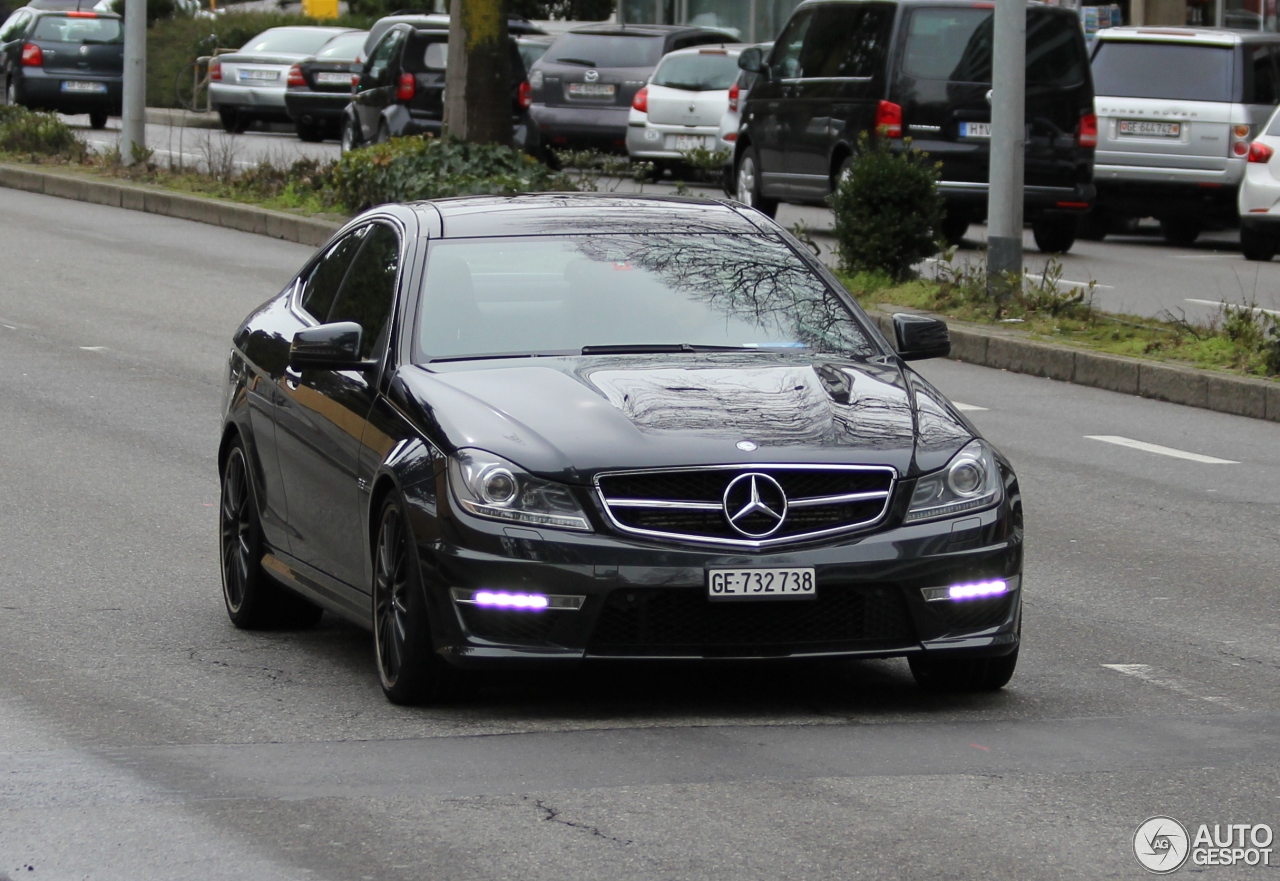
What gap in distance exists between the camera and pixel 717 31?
33969 mm

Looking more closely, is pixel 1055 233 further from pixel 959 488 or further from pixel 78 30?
pixel 78 30

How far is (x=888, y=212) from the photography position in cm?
1811

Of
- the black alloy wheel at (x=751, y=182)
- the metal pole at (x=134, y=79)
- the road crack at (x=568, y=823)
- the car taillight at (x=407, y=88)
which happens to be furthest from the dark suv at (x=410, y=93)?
the road crack at (x=568, y=823)

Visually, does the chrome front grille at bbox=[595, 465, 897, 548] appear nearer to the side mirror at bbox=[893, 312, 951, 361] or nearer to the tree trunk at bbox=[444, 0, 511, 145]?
the side mirror at bbox=[893, 312, 951, 361]

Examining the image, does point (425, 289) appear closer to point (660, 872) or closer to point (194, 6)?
point (660, 872)

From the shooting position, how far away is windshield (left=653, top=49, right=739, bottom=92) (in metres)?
30.7

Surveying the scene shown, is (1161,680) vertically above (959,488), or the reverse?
(959,488)

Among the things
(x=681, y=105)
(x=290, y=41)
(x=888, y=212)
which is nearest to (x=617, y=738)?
(x=888, y=212)

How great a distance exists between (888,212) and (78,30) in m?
25.2

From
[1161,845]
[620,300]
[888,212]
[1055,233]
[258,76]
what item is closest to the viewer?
[1161,845]

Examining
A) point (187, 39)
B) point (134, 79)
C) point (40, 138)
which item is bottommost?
point (40, 138)

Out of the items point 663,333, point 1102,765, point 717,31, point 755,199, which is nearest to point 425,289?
point 663,333

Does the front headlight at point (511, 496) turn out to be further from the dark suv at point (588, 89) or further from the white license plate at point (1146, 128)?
the dark suv at point (588, 89)

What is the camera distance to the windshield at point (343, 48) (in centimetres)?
3894
